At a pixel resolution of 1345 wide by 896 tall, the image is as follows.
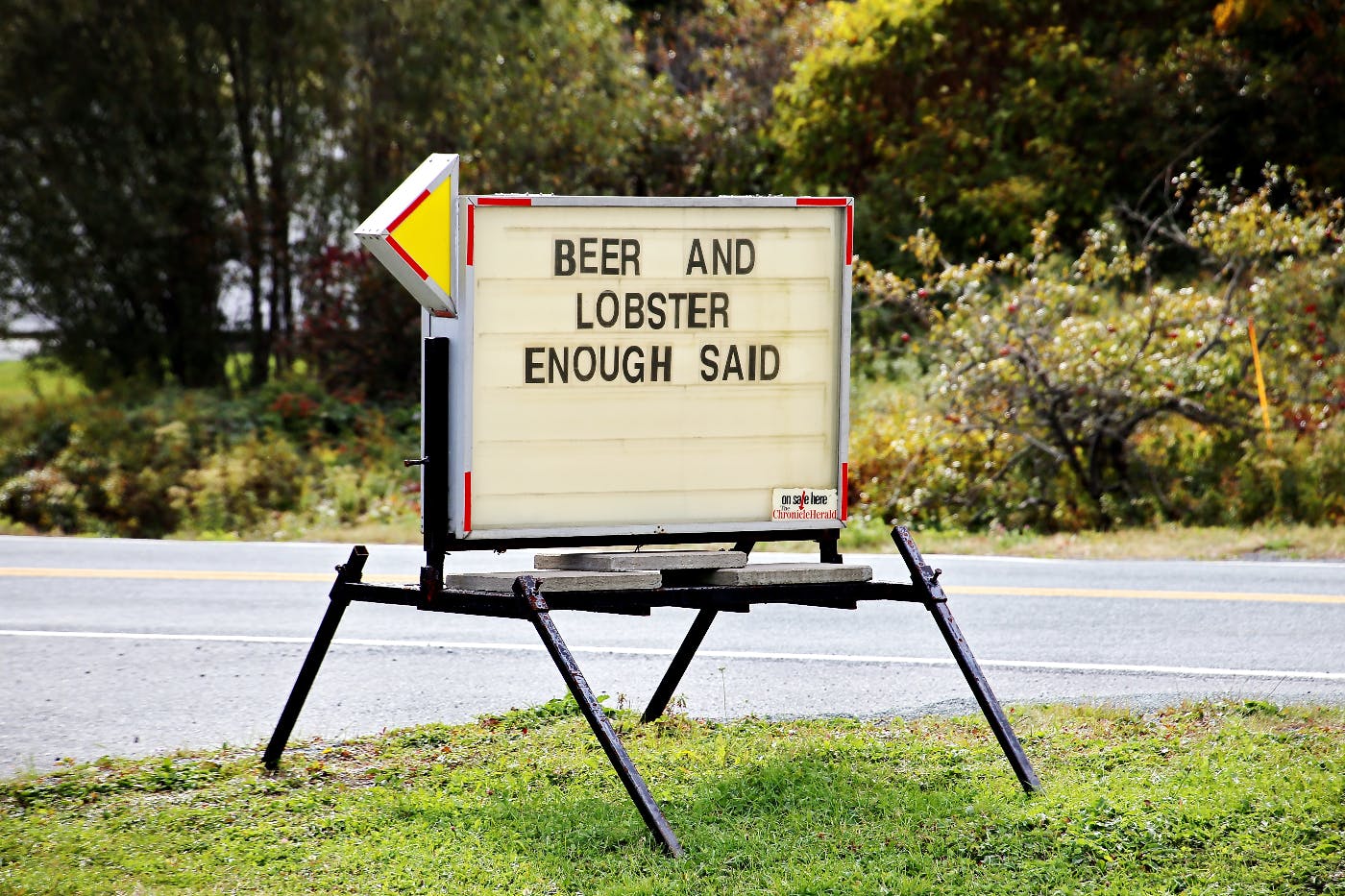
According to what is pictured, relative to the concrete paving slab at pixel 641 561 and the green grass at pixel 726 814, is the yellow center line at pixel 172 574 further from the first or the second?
the concrete paving slab at pixel 641 561

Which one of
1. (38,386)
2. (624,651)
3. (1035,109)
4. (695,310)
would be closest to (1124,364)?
(1035,109)

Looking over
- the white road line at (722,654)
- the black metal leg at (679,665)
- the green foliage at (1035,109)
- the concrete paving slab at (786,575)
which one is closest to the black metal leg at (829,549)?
the concrete paving slab at (786,575)

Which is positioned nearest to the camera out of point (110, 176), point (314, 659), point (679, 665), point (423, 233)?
point (423, 233)

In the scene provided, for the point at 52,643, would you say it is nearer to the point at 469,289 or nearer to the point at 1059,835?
the point at 469,289

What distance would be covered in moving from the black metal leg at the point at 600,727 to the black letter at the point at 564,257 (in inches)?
46.4

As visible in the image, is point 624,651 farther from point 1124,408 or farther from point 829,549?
point 1124,408

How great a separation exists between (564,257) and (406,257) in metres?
0.67

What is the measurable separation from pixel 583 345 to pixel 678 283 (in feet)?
1.42

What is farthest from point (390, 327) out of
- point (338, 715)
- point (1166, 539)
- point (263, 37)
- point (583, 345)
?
point (583, 345)

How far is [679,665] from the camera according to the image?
616 cm

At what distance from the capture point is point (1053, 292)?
15.5 m

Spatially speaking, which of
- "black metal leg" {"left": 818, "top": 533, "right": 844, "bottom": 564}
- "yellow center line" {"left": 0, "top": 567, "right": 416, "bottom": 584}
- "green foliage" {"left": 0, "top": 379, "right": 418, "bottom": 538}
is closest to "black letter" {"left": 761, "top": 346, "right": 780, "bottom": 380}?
"black metal leg" {"left": 818, "top": 533, "right": 844, "bottom": 564}

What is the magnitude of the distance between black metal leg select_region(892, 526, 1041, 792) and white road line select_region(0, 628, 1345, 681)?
244 cm

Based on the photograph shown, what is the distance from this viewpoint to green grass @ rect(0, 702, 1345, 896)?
451cm
